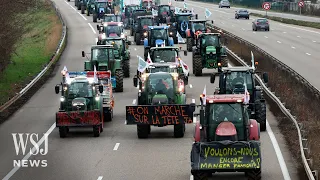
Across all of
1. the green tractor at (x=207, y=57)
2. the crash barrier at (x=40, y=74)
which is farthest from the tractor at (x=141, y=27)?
the green tractor at (x=207, y=57)

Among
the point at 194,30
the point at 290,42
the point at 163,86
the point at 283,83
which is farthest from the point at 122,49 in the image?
the point at 290,42

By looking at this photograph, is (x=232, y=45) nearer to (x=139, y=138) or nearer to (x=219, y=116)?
(x=139, y=138)

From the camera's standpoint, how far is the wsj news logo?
28.3 meters

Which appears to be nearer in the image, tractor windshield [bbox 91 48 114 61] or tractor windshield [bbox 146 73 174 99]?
tractor windshield [bbox 146 73 174 99]

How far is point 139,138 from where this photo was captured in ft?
108

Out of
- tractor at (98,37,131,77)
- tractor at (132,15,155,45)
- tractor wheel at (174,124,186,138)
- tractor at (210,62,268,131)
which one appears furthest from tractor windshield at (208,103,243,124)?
tractor at (132,15,155,45)

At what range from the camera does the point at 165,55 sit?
46.8 metres

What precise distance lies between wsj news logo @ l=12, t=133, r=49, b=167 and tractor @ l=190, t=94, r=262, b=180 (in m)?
6.66

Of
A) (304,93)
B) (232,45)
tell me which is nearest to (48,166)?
(304,93)

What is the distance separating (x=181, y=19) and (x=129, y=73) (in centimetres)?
2528

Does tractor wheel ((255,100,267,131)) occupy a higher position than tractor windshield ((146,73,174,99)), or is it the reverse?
tractor windshield ((146,73,174,99))

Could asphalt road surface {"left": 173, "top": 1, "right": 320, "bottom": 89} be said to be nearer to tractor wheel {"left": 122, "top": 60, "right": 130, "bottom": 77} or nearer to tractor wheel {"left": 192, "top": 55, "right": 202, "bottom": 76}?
tractor wheel {"left": 192, "top": 55, "right": 202, "bottom": 76}

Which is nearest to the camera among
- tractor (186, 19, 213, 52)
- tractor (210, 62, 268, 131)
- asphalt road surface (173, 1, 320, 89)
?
tractor (210, 62, 268, 131)

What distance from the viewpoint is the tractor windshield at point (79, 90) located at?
34312mm
